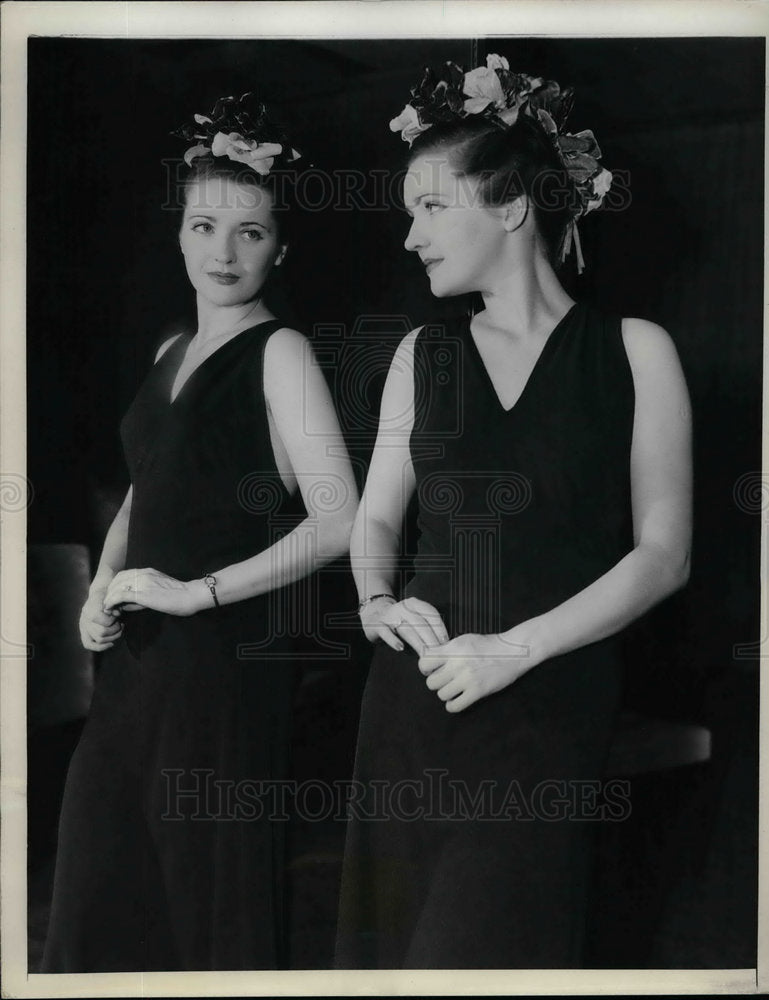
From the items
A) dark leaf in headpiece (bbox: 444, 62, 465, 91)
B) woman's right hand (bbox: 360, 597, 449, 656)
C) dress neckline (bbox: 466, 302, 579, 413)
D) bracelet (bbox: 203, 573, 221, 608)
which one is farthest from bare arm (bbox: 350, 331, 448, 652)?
dark leaf in headpiece (bbox: 444, 62, 465, 91)

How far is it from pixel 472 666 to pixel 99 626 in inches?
30.4

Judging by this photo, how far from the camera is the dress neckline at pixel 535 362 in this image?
7.37ft

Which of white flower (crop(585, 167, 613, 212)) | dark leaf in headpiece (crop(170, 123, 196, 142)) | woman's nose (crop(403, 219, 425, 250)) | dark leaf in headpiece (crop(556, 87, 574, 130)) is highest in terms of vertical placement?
dark leaf in headpiece (crop(556, 87, 574, 130))

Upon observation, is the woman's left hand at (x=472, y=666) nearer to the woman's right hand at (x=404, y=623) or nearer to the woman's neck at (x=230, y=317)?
the woman's right hand at (x=404, y=623)

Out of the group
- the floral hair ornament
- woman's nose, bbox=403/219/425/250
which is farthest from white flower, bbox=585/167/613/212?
woman's nose, bbox=403/219/425/250

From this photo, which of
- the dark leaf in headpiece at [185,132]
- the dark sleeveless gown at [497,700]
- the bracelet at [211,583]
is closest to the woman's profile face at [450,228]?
the dark sleeveless gown at [497,700]

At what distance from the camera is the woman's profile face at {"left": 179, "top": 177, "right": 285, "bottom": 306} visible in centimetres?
229

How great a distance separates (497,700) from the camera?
7.34 feet

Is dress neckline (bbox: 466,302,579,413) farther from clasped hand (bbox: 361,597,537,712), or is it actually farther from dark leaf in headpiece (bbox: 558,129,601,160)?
clasped hand (bbox: 361,597,537,712)

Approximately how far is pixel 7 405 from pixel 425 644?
1005 mm

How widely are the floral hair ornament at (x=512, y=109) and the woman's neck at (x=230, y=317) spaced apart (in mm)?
459

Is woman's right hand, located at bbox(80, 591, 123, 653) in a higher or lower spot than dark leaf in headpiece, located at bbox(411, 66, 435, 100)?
lower

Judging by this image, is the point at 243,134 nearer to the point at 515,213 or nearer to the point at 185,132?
the point at 185,132

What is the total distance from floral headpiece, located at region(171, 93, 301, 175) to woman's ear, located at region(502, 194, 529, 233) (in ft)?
1.50
